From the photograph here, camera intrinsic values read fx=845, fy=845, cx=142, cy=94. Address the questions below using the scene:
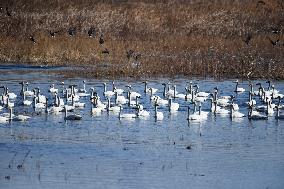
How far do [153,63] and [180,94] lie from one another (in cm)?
580

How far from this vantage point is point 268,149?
1792 centimetres

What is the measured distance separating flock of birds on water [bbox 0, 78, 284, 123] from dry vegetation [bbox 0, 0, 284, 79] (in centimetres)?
387

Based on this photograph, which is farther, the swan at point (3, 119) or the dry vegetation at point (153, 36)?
the dry vegetation at point (153, 36)

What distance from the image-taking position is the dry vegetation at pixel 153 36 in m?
32.1

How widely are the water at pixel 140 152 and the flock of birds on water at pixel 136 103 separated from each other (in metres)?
0.30

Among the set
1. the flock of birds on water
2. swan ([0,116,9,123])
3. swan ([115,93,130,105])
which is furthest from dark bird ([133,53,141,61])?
swan ([0,116,9,123])

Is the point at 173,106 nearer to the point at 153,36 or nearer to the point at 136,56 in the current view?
the point at 136,56

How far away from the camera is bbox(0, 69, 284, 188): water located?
14.9 metres

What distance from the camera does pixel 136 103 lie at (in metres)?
24.4

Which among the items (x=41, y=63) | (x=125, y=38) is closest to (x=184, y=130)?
(x=41, y=63)

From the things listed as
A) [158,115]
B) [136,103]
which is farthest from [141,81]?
[158,115]

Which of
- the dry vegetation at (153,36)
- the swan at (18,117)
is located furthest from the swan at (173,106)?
the dry vegetation at (153,36)

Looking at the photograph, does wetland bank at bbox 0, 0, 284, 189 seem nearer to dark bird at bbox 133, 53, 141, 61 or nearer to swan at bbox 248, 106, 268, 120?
dark bird at bbox 133, 53, 141, 61

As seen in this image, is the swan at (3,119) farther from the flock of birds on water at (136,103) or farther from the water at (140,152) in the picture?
the water at (140,152)
